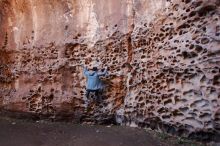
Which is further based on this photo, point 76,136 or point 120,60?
point 120,60

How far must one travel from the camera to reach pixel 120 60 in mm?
9250

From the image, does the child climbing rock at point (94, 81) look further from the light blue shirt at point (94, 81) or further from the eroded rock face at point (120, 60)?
the eroded rock face at point (120, 60)

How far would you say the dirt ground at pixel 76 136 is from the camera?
7480mm

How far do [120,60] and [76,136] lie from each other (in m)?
2.40

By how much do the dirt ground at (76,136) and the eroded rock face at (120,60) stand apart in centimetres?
37

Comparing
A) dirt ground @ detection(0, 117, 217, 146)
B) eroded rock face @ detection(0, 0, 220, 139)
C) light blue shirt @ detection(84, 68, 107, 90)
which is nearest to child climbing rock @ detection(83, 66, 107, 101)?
light blue shirt @ detection(84, 68, 107, 90)

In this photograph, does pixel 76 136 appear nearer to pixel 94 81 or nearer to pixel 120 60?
pixel 94 81

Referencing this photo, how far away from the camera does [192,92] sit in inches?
287

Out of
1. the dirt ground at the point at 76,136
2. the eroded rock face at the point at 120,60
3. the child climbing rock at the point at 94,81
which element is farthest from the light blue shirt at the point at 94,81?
the dirt ground at the point at 76,136

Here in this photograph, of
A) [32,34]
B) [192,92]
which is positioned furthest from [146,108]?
[32,34]

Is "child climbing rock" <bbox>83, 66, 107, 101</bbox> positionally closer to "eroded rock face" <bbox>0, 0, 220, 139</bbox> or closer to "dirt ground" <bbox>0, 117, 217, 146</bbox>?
"eroded rock face" <bbox>0, 0, 220, 139</bbox>

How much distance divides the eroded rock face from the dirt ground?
0.37 metres

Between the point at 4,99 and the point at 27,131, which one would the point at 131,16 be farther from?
the point at 4,99

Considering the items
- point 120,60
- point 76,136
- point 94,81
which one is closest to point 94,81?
point 94,81
